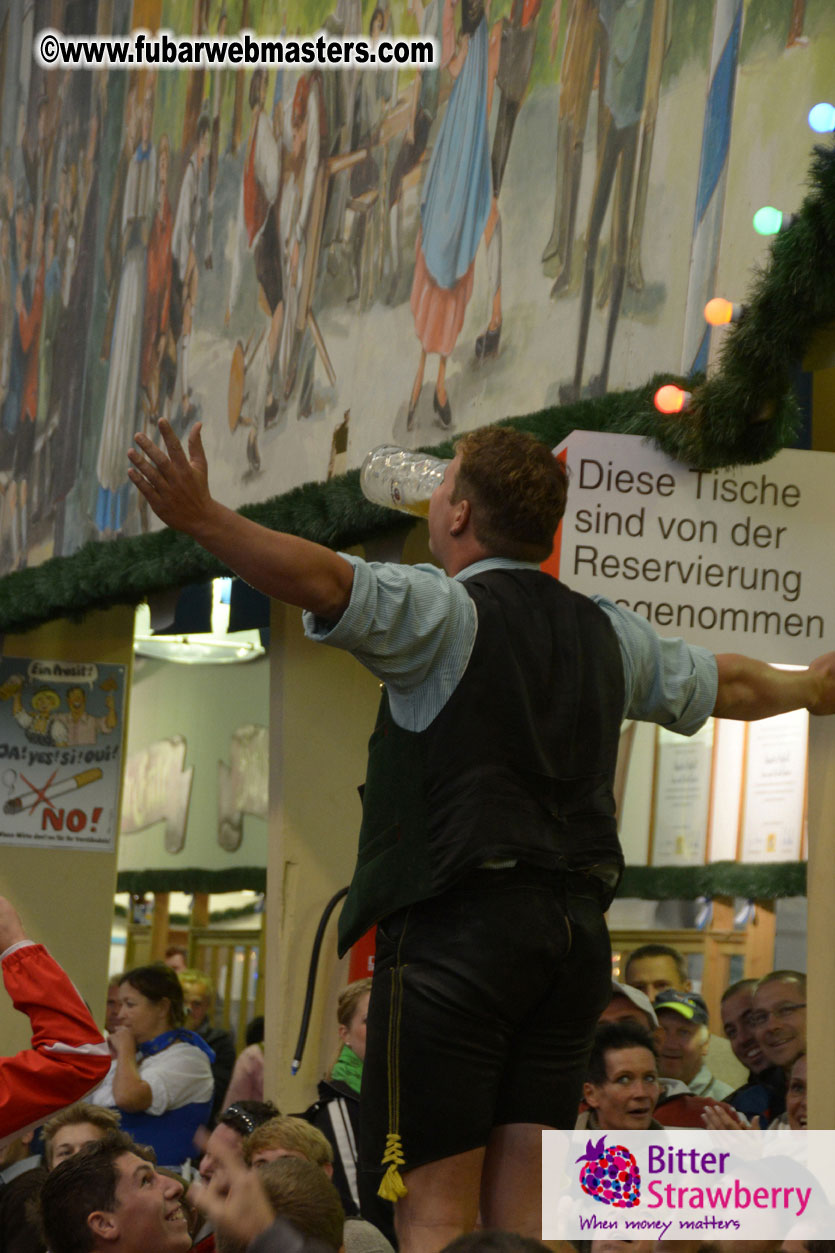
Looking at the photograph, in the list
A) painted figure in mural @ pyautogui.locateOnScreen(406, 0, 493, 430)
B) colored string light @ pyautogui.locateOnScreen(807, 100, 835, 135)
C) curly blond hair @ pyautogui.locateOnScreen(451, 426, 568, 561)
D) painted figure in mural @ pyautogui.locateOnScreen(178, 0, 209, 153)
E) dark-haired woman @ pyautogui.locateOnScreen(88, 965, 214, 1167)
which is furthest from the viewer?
painted figure in mural @ pyautogui.locateOnScreen(178, 0, 209, 153)

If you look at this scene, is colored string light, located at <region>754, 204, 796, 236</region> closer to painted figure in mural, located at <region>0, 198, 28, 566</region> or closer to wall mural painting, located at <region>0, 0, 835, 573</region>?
wall mural painting, located at <region>0, 0, 835, 573</region>

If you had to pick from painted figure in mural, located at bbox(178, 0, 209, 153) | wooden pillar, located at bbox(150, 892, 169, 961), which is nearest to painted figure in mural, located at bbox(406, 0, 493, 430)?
painted figure in mural, located at bbox(178, 0, 209, 153)

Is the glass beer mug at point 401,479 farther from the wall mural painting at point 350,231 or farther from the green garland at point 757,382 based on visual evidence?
the wall mural painting at point 350,231

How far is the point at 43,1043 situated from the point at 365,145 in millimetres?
6375

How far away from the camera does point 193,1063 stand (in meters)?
7.25

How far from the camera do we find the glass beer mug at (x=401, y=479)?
4.48 metres

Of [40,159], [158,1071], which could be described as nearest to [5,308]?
[40,159]

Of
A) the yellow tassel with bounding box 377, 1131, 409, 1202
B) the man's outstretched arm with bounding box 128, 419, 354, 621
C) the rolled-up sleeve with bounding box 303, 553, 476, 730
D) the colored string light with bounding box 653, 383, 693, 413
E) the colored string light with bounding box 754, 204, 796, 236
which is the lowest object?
the yellow tassel with bounding box 377, 1131, 409, 1202

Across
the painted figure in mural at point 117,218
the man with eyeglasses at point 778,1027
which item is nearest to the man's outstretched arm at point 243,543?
the man with eyeglasses at point 778,1027

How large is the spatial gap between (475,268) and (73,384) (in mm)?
5471

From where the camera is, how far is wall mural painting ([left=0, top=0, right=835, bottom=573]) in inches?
258

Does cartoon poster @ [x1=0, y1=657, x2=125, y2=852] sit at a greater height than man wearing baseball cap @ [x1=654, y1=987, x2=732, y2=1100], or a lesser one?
greater

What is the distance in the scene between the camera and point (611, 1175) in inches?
126

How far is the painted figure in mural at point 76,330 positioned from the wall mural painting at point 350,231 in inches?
1.1
